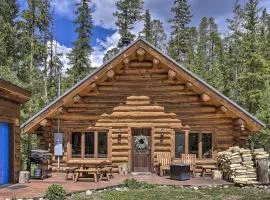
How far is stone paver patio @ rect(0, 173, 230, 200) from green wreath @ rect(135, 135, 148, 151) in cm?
148

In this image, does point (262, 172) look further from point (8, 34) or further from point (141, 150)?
point (8, 34)

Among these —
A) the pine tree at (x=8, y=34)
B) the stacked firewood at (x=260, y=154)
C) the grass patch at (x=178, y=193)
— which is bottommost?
the grass patch at (x=178, y=193)

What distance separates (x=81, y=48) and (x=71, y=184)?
92.0 feet

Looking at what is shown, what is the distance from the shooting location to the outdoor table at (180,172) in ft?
54.0

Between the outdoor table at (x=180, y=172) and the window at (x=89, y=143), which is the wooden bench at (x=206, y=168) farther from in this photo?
→ the window at (x=89, y=143)

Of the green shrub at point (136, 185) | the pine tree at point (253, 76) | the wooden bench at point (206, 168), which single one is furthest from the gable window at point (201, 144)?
the pine tree at point (253, 76)

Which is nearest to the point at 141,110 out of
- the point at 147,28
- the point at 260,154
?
the point at 260,154

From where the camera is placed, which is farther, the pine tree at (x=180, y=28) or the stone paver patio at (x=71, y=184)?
the pine tree at (x=180, y=28)

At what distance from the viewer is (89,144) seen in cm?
1920

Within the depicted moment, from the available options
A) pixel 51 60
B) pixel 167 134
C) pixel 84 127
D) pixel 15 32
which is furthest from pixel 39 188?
pixel 51 60

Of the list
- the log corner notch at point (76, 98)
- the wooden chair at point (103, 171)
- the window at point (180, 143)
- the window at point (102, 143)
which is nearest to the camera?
the wooden chair at point (103, 171)

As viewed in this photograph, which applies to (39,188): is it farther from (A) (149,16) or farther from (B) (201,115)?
(A) (149,16)

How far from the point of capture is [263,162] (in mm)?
15641

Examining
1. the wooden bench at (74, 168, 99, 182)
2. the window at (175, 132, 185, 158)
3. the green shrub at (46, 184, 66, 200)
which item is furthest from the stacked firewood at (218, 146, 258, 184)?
the green shrub at (46, 184, 66, 200)
